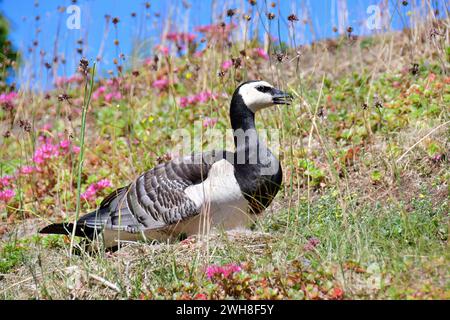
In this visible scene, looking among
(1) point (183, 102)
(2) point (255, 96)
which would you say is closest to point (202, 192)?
(2) point (255, 96)

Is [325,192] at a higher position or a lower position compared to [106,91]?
lower

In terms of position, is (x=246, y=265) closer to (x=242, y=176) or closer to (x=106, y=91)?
(x=242, y=176)

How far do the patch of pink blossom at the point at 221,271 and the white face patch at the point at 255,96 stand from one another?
2.14 meters

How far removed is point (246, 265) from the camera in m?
4.64

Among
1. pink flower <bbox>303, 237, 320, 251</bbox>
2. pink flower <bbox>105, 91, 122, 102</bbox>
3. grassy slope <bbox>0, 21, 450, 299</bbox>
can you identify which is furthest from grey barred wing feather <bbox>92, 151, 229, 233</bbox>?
pink flower <bbox>105, 91, 122, 102</bbox>

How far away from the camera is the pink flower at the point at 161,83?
34.3 ft

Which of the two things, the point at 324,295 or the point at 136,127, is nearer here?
the point at 324,295

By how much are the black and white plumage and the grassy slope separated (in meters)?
0.22

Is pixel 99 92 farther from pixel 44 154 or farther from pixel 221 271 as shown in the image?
pixel 221 271

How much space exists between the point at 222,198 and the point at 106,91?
19.8ft
